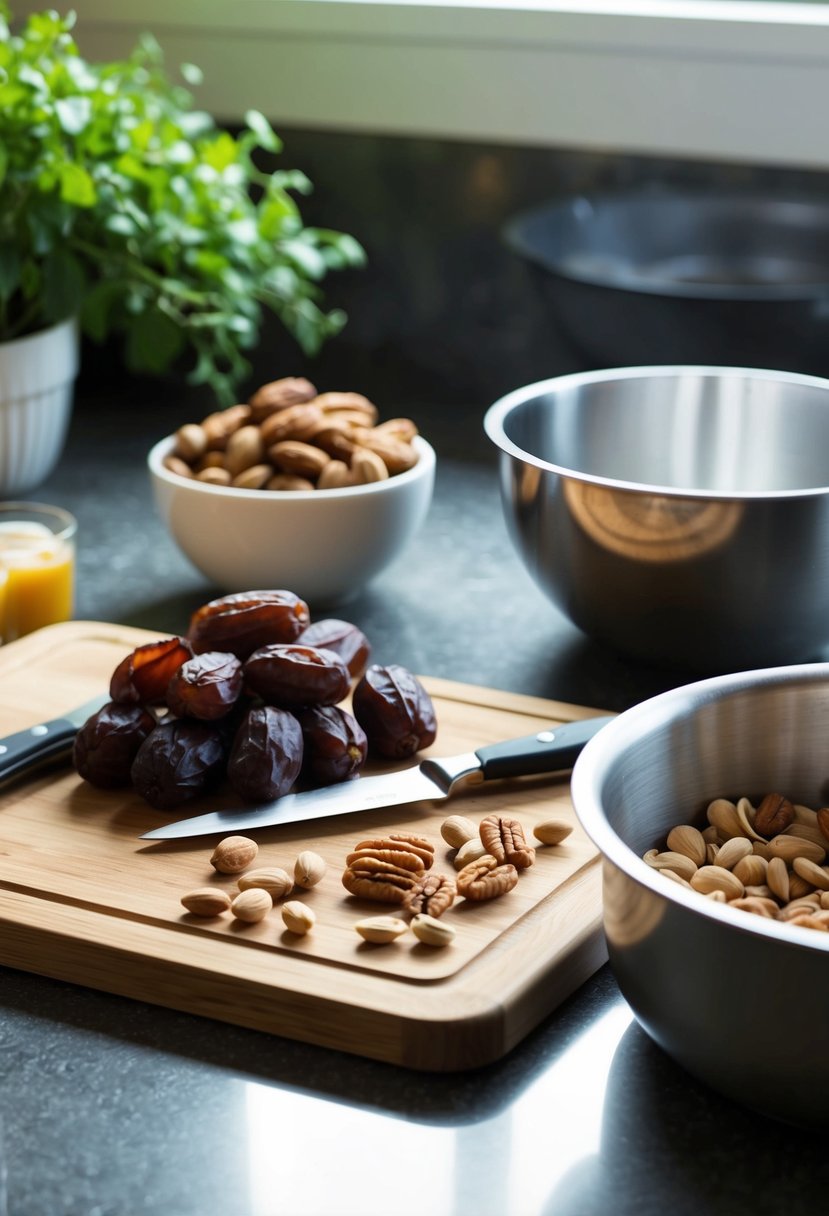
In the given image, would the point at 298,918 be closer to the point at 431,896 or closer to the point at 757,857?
the point at 431,896

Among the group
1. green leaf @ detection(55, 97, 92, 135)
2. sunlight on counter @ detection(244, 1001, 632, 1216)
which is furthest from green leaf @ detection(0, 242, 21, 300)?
sunlight on counter @ detection(244, 1001, 632, 1216)

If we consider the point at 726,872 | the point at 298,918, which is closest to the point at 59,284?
the point at 298,918

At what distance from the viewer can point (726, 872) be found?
31.1 inches

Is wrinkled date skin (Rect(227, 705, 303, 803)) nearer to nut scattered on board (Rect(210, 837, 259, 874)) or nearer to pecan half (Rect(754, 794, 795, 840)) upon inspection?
nut scattered on board (Rect(210, 837, 259, 874))

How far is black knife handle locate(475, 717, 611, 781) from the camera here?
3.23 feet

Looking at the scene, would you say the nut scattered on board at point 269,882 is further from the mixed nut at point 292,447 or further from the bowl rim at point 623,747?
the mixed nut at point 292,447

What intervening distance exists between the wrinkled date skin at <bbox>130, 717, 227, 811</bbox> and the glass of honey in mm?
337

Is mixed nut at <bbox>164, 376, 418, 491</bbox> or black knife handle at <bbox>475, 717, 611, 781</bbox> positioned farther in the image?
mixed nut at <bbox>164, 376, 418, 491</bbox>

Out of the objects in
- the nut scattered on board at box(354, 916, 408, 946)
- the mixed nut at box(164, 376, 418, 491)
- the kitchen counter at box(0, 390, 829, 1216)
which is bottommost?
the kitchen counter at box(0, 390, 829, 1216)

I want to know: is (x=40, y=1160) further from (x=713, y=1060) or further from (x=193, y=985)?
(x=713, y=1060)

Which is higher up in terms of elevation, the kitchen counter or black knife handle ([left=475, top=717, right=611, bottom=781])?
black knife handle ([left=475, top=717, right=611, bottom=781])

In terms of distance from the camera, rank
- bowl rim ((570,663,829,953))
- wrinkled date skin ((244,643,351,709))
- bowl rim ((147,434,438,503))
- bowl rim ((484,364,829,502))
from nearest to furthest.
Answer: bowl rim ((570,663,829,953)), wrinkled date skin ((244,643,351,709)), bowl rim ((484,364,829,502)), bowl rim ((147,434,438,503))

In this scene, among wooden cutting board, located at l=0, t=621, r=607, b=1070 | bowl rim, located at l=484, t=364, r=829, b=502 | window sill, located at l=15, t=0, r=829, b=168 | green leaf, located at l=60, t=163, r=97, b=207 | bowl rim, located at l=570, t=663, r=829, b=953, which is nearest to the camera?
bowl rim, located at l=570, t=663, r=829, b=953

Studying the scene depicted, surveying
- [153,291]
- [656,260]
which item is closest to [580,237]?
[656,260]
